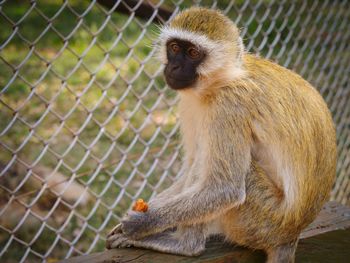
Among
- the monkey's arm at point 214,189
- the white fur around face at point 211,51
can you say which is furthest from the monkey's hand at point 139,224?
the white fur around face at point 211,51

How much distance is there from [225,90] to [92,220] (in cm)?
201

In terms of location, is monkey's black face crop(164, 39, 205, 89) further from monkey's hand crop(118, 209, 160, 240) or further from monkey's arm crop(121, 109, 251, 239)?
monkey's hand crop(118, 209, 160, 240)

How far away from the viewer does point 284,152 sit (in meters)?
3.29

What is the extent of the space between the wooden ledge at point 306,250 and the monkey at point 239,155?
0.06 metres

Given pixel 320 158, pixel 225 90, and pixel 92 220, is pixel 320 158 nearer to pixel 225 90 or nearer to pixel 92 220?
pixel 225 90

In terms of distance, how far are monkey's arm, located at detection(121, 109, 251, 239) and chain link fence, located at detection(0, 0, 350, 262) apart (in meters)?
0.93

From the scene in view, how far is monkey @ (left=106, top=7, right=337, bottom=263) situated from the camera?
322 centimetres

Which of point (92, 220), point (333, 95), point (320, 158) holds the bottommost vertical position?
point (92, 220)

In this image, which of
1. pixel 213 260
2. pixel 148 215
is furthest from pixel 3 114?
pixel 213 260

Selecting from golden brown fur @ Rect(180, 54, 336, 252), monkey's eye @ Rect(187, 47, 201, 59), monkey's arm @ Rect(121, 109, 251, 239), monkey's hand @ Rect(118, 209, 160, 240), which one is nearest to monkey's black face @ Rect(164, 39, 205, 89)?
monkey's eye @ Rect(187, 47, 201, 59)

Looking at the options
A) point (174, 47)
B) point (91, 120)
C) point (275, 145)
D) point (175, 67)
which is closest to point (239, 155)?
point (275, 145)

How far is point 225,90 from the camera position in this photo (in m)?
3.43

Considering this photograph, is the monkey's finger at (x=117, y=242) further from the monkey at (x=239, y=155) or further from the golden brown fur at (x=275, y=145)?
the golden brown fur at (x=275, y=145)

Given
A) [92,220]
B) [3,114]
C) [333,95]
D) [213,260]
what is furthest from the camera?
[333,95]
